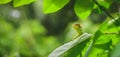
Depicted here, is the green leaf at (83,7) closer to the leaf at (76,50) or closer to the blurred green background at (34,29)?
the leaf at (76,50)

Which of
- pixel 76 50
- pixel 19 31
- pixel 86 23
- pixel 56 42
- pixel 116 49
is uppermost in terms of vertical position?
pixel 19 31

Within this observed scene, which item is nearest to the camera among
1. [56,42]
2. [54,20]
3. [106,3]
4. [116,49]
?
[116,49]

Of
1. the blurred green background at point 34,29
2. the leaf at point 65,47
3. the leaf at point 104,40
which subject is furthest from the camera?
the blurred green background at point 34,29

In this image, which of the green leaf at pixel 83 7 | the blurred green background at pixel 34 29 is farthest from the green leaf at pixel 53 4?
the blurred green background at pixel 34 29

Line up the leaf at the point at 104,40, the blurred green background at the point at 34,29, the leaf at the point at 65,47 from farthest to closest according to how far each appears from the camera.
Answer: the blurred green background at the point at 34,29 → the leaf at the point at 104,40 → the leaf at the point at 65,47

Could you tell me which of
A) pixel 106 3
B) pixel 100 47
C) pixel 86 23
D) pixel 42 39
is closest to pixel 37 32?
pixel 42 39

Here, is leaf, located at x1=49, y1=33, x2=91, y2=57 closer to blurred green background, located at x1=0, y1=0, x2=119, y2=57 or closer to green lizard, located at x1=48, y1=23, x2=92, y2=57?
green lizard, located at x1=48, y1=23, x2=92, y2=57

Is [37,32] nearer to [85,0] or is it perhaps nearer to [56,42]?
[56,42]
